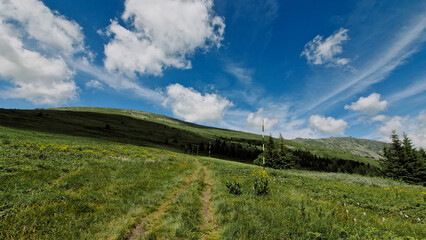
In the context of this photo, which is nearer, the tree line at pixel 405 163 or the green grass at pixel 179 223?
the green grass at pixel 179 223

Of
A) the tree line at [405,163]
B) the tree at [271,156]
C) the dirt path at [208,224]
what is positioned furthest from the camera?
Result: the tree at [271,156]

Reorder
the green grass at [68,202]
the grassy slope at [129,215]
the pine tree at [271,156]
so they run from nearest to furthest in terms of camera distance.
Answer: the green grass at [68,202]
the grassy slope at [129,215]
the pine tree at [271,156]

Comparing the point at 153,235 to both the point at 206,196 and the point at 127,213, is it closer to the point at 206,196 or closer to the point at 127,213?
the point at 127,213

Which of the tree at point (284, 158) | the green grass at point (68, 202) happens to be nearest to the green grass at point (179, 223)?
the green grass at point (68, 202)

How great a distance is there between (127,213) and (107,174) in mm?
6370

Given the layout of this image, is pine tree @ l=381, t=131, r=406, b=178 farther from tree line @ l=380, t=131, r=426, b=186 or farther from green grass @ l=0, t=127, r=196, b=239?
green grass @ l=0, t=127, r=196, b=239

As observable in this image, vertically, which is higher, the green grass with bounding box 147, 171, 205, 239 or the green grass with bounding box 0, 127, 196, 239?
the green grass with bounding box 0, 127, 196, 239

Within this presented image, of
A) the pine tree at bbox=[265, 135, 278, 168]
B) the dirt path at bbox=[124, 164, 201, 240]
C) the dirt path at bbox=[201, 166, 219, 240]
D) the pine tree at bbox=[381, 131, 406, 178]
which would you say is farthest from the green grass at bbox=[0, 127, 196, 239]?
the pine tree at bbox=[381, 131, 406, 178]

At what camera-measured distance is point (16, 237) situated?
4480 millimetres

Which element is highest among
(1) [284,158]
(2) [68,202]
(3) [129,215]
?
(1) [284,158]

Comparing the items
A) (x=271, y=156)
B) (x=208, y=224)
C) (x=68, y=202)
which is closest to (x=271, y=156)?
(x=271, y=156)

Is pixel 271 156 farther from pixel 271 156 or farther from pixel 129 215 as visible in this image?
pixel 129 215

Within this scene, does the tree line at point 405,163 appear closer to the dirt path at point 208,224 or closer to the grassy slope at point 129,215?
the grassy slope at point 129,215

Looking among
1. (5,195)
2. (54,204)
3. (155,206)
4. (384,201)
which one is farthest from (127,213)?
(384,201)
